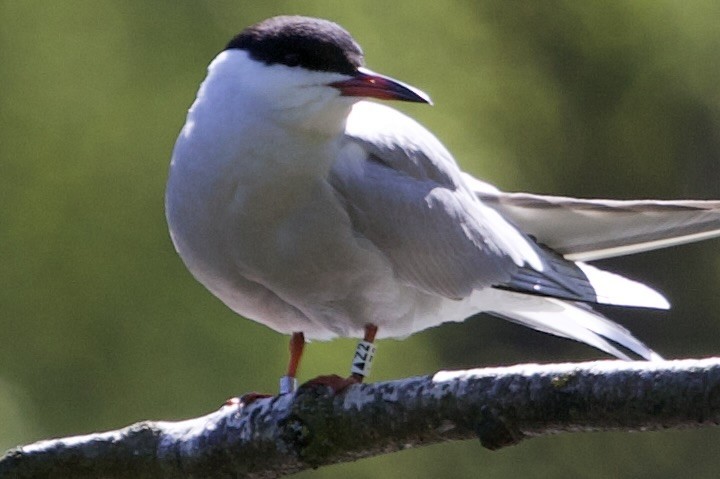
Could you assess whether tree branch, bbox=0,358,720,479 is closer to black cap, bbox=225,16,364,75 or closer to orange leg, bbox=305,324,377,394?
orange leg, bbox=305,324,377,394

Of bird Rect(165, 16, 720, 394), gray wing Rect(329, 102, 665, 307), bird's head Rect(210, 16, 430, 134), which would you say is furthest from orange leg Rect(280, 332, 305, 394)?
bird's head Rect(210, 16, 430, 134)

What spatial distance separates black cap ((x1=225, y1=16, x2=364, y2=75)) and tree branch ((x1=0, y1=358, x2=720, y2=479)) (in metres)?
0.64

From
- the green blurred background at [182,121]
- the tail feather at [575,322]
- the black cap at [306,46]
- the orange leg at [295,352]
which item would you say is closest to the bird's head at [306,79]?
the black cap at [306,46]

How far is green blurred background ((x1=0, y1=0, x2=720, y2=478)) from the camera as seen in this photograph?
15.3 ft

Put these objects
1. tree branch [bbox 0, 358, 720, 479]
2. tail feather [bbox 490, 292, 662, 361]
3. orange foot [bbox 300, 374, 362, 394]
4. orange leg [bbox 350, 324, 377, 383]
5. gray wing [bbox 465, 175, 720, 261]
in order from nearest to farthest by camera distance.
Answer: tree branch [bbox 0, 358, 720, 479], orange foot [bbox 300, 374, 362, 394], orange leg [bbox 350, 324, 377, 383], gray wing [bbox 465, 175, 720, 261], tail feather [bbox 490, 292, 662, 361]

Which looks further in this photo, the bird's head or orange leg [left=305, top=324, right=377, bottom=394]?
the bird's head

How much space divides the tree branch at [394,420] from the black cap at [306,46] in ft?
2.08

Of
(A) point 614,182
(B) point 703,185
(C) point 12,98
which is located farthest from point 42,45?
(B) point 703,185

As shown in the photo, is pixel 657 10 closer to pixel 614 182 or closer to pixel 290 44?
pixel 614 182

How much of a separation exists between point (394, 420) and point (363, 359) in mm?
493

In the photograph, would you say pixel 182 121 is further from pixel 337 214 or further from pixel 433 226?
pixel 337 214

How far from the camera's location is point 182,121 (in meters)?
4.82

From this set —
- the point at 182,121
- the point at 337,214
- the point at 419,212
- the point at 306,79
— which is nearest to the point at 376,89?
the point at 306,79

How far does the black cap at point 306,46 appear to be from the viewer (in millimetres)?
2629
